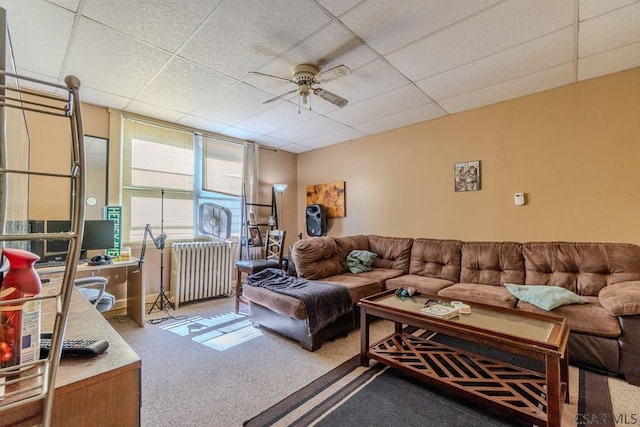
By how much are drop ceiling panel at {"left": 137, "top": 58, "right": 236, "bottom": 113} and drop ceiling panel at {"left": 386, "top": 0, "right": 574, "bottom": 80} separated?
1.68m

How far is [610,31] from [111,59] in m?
3.96

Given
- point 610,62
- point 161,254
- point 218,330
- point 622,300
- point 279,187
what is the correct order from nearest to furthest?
point 622,300, point 610,62, point 218,330, point 161,254, point 279,187

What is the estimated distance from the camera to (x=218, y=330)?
3047 millimetres

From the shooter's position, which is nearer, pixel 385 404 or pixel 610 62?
pixel 385 404

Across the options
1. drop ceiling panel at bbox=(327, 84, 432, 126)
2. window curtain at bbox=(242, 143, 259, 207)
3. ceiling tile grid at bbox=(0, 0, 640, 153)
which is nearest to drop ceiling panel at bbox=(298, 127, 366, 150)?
drop ceiling panel at bbox=(327, 84, 432, 126)

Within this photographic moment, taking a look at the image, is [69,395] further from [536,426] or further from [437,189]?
[437,189]

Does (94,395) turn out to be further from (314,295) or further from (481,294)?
(481,294)

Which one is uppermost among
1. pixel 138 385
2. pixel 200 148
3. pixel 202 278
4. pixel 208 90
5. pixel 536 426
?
pixel 208 90

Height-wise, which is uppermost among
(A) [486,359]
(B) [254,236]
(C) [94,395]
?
(B) [254,236]

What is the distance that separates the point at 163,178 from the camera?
4.00m

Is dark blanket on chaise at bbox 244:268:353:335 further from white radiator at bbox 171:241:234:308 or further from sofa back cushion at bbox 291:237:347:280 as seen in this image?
white radiator at bbox 171:241:234:308

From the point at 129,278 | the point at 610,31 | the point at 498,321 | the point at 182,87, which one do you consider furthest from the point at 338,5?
the point at 129,278

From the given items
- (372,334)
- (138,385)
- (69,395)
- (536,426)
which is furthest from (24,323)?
(372,334)

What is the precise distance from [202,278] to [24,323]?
3.62m
